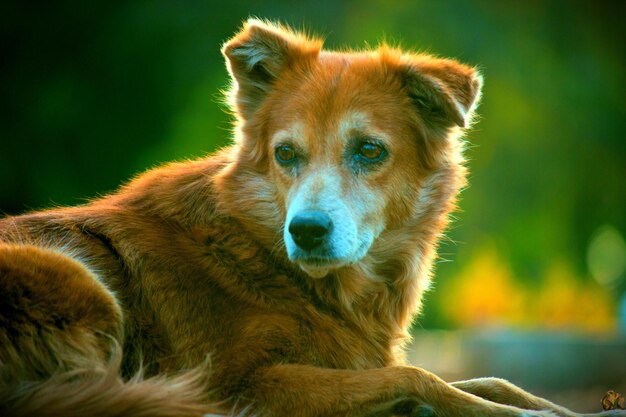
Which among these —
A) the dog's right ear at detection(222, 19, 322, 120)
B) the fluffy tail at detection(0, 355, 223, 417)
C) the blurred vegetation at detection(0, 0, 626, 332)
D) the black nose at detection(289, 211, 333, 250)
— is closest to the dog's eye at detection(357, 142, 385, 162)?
the black nose at detection(289, 211, 333, 250)

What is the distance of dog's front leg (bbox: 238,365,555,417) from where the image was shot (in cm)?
336

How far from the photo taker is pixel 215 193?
413 cm

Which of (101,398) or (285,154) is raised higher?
(285,154)

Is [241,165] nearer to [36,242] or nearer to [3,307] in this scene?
[36,242]

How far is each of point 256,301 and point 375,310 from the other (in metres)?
0.65

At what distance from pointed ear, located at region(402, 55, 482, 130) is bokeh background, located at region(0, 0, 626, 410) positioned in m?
5.46

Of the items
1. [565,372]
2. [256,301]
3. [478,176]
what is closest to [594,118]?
[478,176]

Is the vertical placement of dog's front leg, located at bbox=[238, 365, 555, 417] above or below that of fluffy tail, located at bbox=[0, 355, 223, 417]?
above

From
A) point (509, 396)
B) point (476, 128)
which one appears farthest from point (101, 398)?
point (476, 128)

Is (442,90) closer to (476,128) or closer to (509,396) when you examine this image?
(509,396)

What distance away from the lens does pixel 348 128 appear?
398cm

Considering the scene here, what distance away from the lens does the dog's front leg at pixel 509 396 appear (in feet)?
12.0

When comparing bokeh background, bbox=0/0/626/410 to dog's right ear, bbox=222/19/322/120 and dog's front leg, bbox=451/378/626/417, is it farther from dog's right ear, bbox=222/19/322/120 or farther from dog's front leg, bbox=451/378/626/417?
dog's right ear, bbox=222/19/322/120

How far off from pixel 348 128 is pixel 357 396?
50.7 inches
